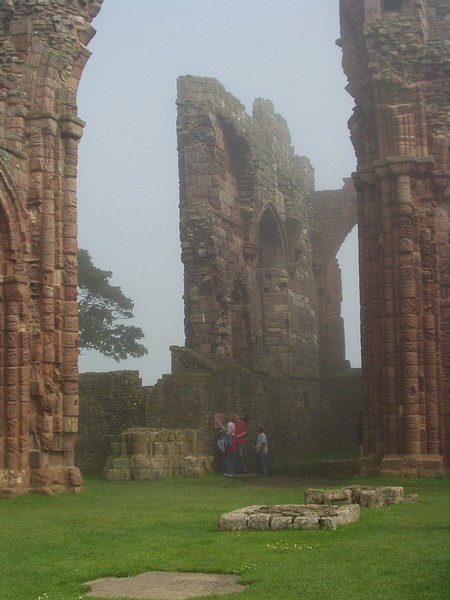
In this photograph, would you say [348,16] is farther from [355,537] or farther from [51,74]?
[355,537]

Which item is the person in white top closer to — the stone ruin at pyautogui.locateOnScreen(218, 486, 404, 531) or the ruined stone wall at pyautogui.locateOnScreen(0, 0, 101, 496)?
the ruined stone wall at pyautogui.locateOnScreen(0, 0, 101, 496)

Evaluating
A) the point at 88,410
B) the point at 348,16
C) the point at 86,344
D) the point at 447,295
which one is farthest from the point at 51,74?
the point at 86,344

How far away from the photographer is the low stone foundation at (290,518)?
9656mm

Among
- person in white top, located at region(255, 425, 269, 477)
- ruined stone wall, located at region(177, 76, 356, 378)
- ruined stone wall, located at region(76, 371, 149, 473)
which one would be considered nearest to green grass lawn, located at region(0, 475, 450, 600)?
ruined stone wall, located at region(76, 371, 149, 473)

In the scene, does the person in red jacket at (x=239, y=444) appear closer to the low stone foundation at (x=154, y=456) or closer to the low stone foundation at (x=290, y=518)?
the low stone foundation at (x=154, y=456)

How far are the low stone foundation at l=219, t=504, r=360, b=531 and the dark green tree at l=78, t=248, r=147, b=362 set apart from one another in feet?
104

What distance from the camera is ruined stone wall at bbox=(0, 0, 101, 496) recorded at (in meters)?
15.9

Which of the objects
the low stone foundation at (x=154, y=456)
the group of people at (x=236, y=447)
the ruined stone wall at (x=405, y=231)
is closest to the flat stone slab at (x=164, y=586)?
the ruined stone wall at (x=405, y=231)

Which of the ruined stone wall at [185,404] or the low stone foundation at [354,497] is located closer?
the low stone foundation at [354,497]

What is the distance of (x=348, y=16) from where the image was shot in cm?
1986

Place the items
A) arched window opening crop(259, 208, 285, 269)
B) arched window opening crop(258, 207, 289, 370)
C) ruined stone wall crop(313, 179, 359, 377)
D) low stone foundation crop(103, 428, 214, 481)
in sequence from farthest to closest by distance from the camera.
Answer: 1. ruined stone wall crop(313, 179, 359, 377)
2. arched window opening crop(259, 208, 285, 269)
3. arched window opening crop(258, 207, 289, 370)
4. low stone foundation crop(103, 428, 214, 481)

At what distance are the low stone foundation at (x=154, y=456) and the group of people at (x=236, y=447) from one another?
2.50 feet

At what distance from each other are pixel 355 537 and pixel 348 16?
42.5 feet

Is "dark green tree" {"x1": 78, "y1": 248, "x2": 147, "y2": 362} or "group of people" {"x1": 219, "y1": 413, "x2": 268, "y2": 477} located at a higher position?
"dark green tree" {"x1": 78, "y1": 248, "x2": 147, "y2": 362}
